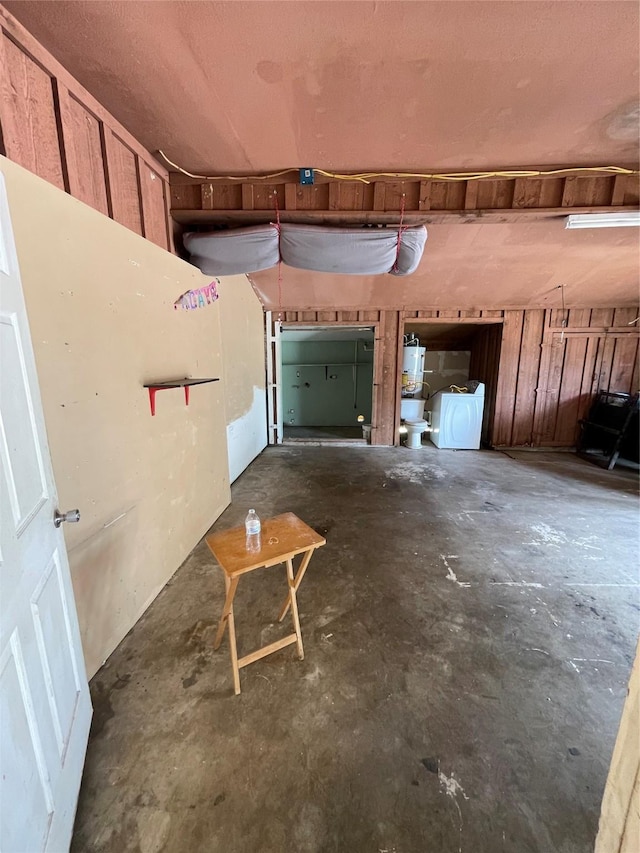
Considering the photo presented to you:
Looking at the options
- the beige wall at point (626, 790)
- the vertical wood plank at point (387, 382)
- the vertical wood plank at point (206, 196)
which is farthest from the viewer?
the vertical wood plank at point (387, 382)

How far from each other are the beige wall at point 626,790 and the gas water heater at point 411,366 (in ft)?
16.8

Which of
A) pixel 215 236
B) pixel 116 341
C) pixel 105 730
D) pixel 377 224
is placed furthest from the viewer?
pixel 377 224

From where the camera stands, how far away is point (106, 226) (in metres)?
1.56

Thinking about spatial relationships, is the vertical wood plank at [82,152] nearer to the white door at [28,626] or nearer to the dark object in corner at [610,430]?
the white door at [28,626]

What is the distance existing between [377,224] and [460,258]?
156cm

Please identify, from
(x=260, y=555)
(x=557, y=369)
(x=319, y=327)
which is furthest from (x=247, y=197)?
(x=557, y=369)

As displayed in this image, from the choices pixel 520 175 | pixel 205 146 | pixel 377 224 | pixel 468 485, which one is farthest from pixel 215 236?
pixel 468 485

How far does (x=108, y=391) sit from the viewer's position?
5.21ft

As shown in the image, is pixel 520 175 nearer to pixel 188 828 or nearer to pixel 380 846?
pixel 380 846

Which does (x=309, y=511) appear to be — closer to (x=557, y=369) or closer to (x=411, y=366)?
(x=411, y=366)

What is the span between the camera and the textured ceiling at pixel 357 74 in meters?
1.18

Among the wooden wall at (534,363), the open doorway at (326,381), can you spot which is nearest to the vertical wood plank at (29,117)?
the wooden wall at (534,363)

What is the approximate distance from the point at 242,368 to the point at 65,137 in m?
2.87

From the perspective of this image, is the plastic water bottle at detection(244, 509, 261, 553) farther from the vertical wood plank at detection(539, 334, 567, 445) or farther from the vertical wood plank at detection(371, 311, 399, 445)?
the vertical wood plank at detection(539, 334, 567, 445)
